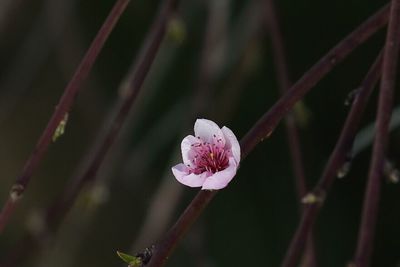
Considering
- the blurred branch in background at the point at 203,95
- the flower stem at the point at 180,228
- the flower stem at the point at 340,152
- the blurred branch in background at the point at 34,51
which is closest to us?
the flower stem at the point at 180,228

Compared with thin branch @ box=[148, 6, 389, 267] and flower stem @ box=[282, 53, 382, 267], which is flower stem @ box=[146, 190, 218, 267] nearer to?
thin branch @ box=[148, 6, 389, 267]

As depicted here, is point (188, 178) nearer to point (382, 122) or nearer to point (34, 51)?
point (382, 122)

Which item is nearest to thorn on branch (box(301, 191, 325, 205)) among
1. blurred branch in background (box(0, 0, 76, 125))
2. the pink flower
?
the pink flower

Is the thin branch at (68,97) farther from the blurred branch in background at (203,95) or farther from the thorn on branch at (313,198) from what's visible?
the blurred branch in background at (203,95)

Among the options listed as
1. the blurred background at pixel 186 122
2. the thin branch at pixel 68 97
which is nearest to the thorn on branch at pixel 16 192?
the thin branch at pixel 68 97

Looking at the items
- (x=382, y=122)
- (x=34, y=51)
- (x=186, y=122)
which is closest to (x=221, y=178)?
(x=382, y=122)

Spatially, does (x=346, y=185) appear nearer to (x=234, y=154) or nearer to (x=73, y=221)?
(x=73, y=221)
